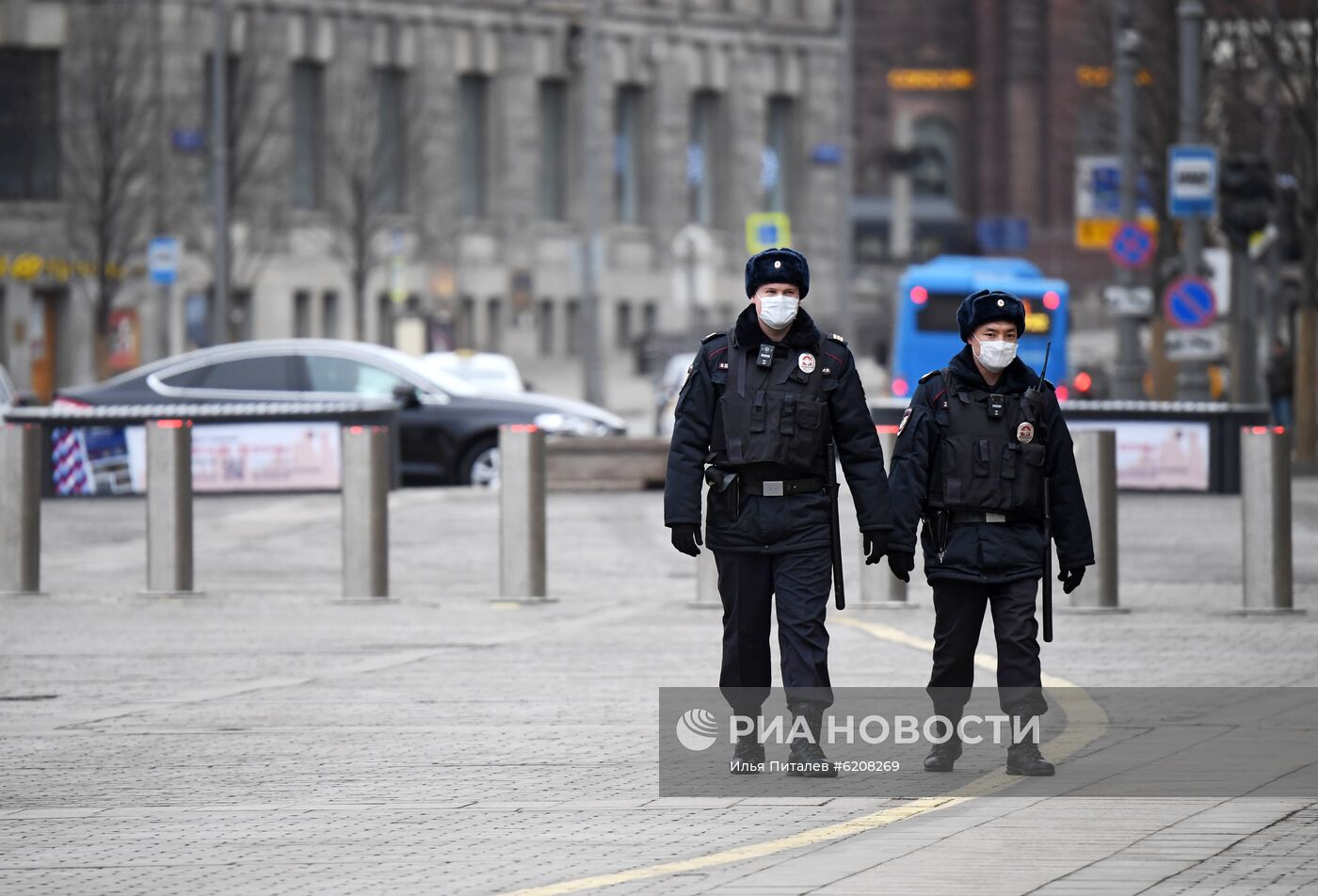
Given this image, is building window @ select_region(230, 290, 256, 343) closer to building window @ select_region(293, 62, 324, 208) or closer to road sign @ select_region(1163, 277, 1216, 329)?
building window @ select_region(293, 62, 324, 208)

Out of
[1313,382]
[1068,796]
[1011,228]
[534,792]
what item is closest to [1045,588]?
[1068,796]

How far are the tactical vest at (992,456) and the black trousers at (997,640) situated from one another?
27 centimetres

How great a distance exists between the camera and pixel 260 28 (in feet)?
207

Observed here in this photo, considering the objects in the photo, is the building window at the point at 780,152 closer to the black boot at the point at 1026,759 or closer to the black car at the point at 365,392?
the black car at the point at 365,392

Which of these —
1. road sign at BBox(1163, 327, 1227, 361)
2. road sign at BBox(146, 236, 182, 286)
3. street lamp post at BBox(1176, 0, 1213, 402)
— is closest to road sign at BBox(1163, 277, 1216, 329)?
road sign at BBox(1163, 327, 1227, 361)

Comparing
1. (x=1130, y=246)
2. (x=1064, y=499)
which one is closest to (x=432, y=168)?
(x=1130, y=246)

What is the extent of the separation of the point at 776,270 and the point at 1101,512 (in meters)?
6.75

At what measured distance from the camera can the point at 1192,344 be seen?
28.2 m

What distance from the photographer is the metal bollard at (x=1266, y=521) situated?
14.9 m

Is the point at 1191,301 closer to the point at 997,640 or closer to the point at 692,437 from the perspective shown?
the point at 997,640

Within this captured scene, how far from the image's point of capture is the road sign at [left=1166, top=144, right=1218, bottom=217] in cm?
2718

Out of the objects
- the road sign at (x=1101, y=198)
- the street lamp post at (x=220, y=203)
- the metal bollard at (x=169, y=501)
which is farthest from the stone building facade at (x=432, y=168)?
the metal bollard at (x=169, y=501)

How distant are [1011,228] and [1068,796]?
84895mm

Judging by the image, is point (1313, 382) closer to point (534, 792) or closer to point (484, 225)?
point (534, 792)
